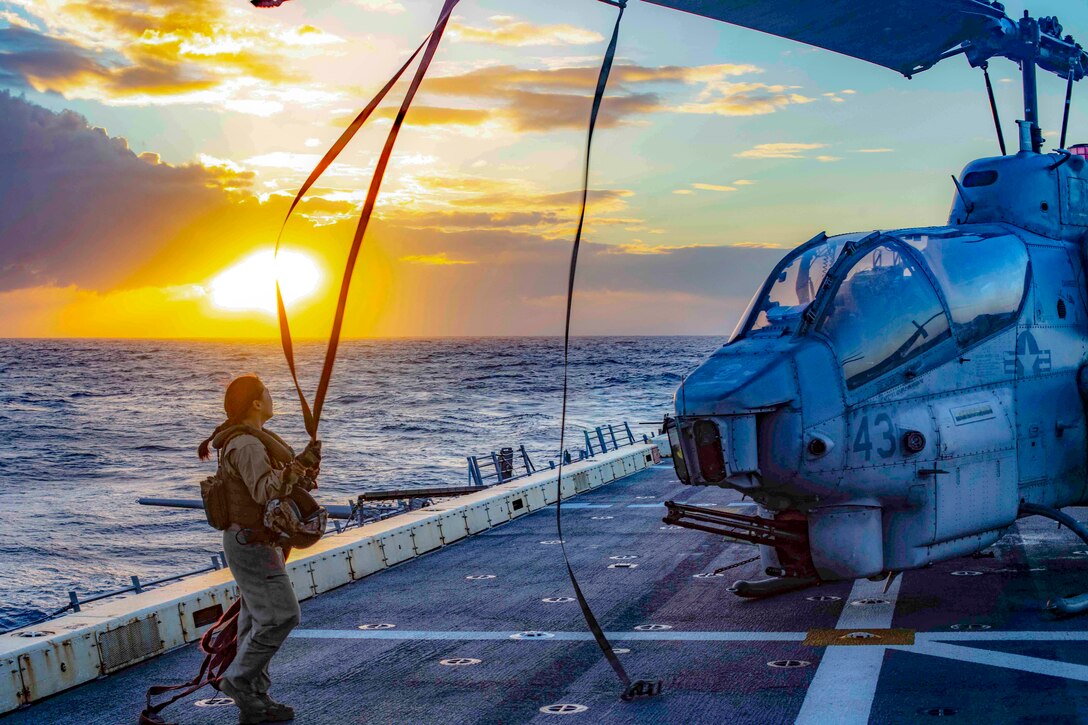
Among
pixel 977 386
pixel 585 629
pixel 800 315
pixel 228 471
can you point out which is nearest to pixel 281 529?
pixel 228 471

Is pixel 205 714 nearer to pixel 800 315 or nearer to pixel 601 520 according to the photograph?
pixel 800 315

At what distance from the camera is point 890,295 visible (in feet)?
30.9

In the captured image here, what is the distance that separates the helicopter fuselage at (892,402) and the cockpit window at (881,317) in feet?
0.04

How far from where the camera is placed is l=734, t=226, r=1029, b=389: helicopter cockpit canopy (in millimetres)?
9258

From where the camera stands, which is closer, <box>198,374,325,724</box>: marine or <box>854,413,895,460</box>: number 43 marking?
<box>198,374,325,724</box>: marine

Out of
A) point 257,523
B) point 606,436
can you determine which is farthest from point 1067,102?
point 606,436

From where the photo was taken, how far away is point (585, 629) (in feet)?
33.9

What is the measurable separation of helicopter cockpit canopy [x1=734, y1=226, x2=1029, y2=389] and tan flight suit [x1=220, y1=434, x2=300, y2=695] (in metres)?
4.74

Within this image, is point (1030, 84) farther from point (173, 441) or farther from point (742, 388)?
point (173, 441)

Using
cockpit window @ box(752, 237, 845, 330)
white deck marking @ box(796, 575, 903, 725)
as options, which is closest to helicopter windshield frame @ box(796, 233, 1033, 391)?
cockpit window @ box(752, 237, 845, 330)

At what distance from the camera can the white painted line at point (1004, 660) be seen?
26.8ft

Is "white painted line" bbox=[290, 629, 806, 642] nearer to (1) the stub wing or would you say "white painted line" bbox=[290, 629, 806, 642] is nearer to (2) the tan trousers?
(2) the tan trousers

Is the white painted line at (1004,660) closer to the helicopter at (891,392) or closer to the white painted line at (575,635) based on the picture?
the helicopter at (891,392)

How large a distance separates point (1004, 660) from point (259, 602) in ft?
19.4
